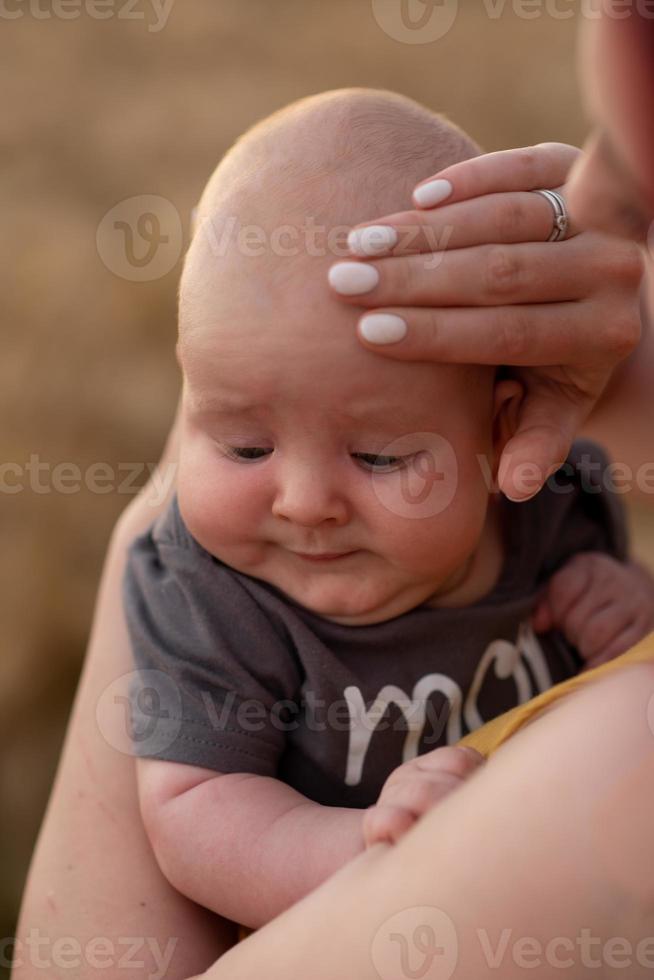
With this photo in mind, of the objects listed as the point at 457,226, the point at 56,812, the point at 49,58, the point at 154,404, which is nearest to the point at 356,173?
the point at 457,226

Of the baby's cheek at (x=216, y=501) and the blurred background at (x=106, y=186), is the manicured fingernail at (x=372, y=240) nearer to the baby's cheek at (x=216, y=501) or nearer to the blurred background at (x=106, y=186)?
the baby's cheek at (x=216, y=501)

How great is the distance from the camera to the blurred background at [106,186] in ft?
Result: 10.4

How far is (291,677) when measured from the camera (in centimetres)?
137

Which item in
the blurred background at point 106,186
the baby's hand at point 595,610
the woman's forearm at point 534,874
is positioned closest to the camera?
the woman's forearm at point 534,874

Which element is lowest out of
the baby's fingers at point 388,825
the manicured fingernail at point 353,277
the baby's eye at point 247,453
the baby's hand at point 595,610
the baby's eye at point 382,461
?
the baby's fingers at point 388,825

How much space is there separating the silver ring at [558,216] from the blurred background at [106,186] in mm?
2156

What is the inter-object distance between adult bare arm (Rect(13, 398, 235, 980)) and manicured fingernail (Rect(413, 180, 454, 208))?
62 centimetres

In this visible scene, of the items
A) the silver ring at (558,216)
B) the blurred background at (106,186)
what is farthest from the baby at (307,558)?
the blurred background at (106,186)

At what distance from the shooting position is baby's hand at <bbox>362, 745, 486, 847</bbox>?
1.03 m

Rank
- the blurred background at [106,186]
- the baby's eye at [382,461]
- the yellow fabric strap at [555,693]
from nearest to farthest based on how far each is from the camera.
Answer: the yellow fabric strap at [555,693] → the baby's eye at [382,461] → the blurred background at [106,186]

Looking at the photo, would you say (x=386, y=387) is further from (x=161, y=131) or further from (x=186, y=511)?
(x=161, y=131)

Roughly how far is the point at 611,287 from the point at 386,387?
0.26 meters

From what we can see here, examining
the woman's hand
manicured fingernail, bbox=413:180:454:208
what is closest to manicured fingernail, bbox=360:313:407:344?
the woman's hand

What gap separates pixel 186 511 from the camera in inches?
52.0
